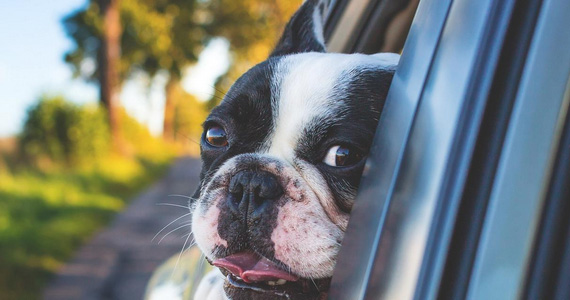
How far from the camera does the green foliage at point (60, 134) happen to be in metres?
14.0

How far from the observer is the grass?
581 centimetres

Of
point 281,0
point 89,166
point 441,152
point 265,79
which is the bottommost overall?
point 441,152

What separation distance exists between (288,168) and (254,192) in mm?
183

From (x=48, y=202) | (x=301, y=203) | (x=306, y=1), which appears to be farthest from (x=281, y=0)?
(x=301, y=203)

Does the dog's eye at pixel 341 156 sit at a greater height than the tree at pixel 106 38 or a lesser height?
lesser

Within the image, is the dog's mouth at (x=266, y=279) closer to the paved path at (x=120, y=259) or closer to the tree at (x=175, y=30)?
the paved path at (x=120, y=259)

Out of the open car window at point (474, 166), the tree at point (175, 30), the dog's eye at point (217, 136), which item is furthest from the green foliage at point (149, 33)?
the open car window at point (474, 166)

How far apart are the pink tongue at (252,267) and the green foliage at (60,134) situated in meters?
13.5

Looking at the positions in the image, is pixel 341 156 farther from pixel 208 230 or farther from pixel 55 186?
pixel 55 186

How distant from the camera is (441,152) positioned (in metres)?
0.97

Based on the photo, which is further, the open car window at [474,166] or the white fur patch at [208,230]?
the white fur patch at [208,230]

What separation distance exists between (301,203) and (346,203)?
163 millimetres

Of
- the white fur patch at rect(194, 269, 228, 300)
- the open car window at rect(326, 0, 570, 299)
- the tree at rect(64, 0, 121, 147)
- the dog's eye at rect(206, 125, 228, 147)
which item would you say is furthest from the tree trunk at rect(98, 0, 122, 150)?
the open car window at rect(326, 0, 570, 299)

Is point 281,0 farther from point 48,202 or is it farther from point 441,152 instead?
point 441,152
